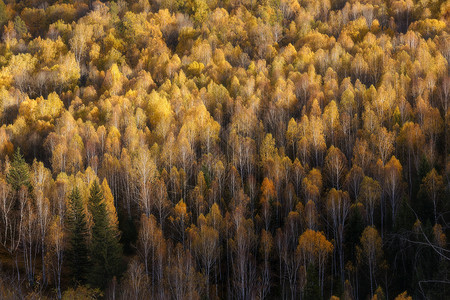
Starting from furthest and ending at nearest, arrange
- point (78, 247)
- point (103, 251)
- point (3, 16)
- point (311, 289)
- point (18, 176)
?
point (3, 16), point (18, 176), point (78, 247), point (103, 251), point (311, 289)

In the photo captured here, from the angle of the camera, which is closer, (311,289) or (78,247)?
(311,289)

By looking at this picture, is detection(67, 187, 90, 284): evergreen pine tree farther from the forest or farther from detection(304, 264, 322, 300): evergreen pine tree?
detection(304, 264, 322, 300): evergreen pine tree

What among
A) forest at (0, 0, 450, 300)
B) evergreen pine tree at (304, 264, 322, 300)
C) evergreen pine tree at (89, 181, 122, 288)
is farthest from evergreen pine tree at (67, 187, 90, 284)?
evergreen pine tree at (304, 264, 322, 300)

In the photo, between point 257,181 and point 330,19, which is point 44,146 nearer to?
point 257,181

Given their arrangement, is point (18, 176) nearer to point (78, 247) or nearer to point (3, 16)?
point (78, 247)

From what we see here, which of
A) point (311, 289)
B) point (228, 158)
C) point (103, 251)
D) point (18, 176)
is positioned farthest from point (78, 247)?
point (228, 158)

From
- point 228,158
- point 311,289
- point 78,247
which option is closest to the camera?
point 311,289

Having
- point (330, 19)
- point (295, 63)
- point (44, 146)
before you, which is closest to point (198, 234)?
point (44, 146)
